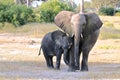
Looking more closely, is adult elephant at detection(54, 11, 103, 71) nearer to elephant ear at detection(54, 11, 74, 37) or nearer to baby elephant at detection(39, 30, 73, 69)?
elephant ear at detection(54, 11, 74, 37)

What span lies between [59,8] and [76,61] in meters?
35.0

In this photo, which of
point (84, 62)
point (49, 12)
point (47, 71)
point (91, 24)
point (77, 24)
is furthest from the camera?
point (49, 12)

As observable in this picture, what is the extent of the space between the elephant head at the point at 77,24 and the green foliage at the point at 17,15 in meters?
30.0

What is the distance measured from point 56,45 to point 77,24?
166 centimetres

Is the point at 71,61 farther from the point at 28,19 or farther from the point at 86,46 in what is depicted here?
the point at 28,19

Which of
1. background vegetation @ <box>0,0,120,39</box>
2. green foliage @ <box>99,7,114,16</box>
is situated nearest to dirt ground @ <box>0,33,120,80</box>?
background vegetation @ <box>0,0,120,39</box>

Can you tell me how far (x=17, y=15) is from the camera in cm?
5091

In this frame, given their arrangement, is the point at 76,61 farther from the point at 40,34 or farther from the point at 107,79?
the point at 40,34

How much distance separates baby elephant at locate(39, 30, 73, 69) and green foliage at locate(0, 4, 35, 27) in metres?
29.1

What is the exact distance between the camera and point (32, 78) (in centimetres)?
1524

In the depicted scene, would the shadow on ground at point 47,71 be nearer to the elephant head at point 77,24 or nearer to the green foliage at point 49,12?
the elephant head at point 77,24

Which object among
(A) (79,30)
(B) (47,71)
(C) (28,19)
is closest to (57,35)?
(A) (79,30)

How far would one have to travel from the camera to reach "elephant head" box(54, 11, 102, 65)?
18547 mm

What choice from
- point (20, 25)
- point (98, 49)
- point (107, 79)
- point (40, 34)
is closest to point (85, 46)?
point (107, 79)
